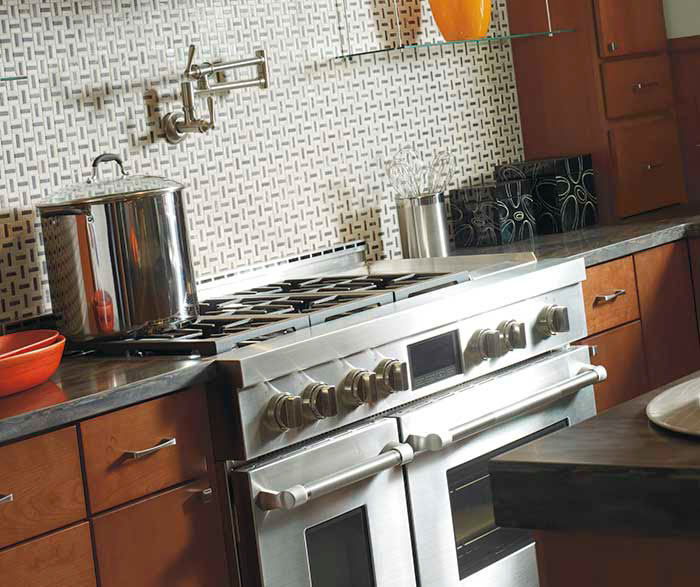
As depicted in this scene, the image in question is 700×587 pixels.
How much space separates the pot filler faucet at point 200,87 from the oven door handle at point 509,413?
946 mm

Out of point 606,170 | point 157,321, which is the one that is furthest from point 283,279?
point 606,170

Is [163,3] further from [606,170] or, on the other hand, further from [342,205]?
[606,170]

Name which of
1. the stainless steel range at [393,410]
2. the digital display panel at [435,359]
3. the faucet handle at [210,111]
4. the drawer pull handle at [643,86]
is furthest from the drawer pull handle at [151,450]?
the drawer pull handle at [643,86]

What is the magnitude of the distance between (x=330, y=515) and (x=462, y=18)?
5.35 feet

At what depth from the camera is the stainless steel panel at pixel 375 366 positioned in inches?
81.2

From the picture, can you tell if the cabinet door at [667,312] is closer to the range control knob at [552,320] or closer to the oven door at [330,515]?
the range control knob at [552,320]

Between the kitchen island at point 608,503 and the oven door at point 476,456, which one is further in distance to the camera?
the oven door at point 476,456

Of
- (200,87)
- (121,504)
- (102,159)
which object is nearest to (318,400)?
(121,504)

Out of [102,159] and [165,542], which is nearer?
[165,542]

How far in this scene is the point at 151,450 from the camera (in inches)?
77.3

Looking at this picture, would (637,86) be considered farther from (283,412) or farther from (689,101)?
(283,412)

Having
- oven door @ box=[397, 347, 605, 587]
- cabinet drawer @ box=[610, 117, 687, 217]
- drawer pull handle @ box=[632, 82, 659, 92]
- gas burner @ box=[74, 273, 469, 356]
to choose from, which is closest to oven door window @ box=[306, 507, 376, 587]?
oven door @ box=[397, 347, 605, 587]

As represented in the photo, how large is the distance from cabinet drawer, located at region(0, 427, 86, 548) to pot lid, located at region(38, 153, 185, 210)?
1.86 ft

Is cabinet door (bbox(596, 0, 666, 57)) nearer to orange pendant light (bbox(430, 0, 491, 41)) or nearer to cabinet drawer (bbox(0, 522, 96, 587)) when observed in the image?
orange pendant light (bbox(430, 0, 491, 41))
